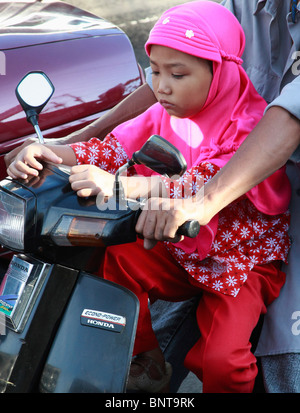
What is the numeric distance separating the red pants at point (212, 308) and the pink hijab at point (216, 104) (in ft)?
0.59

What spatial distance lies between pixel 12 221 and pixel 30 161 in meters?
0.19

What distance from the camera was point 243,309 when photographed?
5.67ft

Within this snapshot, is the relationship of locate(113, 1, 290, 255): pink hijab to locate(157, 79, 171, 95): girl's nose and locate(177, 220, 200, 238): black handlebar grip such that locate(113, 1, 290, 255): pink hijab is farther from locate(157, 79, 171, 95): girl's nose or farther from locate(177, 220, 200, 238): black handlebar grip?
locate(177, 220, 200, 238): black handlebar grip

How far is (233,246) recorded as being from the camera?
1773 millimetres

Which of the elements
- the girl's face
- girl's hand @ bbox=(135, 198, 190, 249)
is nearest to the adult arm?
girl's hand @ bbox=(135, 198, 190, 249)

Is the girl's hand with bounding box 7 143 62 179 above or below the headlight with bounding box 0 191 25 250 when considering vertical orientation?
above

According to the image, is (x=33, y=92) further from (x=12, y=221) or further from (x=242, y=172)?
(x=242, y=172)

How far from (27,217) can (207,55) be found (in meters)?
0.75

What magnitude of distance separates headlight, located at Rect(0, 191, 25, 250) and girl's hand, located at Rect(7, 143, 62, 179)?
80mm

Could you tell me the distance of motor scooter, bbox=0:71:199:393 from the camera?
4.71 feet

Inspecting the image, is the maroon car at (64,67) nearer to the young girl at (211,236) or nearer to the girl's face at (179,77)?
the young girl at (211,236)

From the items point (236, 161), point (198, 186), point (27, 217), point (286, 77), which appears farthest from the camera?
point (286, 77)

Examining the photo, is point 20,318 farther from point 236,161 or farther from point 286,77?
point 286,77
